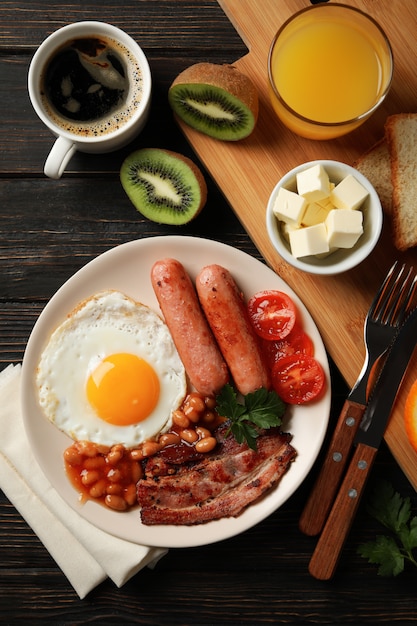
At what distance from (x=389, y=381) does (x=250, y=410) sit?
664mm

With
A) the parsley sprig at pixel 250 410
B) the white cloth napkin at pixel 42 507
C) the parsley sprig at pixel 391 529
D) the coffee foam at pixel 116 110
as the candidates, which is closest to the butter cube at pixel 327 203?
the parsley sprig at pixel 250 410

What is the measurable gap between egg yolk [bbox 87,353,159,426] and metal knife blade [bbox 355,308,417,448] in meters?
1.03

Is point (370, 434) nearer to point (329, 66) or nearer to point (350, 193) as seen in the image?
point (350, 193)

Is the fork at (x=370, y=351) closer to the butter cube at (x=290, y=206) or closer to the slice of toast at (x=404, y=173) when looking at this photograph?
the slice of toast at (x=404, y=173)

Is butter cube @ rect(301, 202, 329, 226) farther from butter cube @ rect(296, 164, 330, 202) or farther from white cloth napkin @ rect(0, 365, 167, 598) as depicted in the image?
white cloth napkin @ rect(0, 365, 167, 598)

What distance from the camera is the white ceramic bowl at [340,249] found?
2.46 meters

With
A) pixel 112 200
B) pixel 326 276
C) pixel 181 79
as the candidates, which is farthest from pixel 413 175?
pixel 112 200

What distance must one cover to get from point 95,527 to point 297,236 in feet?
5.47

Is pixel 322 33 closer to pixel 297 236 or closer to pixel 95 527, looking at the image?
pixel 297 236

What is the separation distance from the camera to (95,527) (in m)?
2.77

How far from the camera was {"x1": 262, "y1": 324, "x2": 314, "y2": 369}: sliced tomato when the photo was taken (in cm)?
270

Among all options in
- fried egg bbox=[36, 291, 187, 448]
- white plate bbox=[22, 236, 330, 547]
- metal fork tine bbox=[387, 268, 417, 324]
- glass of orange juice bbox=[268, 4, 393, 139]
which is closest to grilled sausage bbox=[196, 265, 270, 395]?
white plate bbox=[22, 236, 330, 547]

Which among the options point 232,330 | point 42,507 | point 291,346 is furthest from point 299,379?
point 42,507

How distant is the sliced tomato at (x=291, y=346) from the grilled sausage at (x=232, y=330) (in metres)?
0.10
